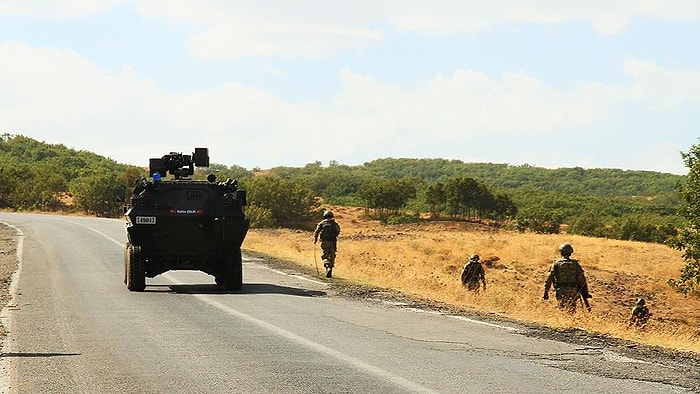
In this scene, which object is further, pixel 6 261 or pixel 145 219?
pixel 6 261

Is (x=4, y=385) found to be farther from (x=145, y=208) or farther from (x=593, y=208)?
(x=593, y=208)

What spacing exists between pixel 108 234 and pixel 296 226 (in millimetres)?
36772

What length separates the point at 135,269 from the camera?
743 inches

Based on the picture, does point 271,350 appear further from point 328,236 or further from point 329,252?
point 329,252

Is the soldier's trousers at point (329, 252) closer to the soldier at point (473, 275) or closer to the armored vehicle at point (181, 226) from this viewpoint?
the soldier at point (473, 275)

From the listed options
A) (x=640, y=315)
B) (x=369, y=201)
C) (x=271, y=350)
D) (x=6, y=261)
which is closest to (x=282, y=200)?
(x=369, y=201)

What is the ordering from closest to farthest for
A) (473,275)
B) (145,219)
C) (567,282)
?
(567,282) → (145,219) → (473,275)

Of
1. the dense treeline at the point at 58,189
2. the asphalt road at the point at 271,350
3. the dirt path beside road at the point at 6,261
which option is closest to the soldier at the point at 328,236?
the asphalt road at the point at 271,350

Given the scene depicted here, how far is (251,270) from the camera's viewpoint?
85.5 ft

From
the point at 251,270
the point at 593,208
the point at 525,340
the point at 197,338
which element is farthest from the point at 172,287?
the point at 593,208

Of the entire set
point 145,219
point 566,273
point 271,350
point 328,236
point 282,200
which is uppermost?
point 282,200

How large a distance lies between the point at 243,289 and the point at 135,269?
7.73 feet

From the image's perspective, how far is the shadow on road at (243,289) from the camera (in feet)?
63.1

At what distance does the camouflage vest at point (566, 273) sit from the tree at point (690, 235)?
75.6ft
